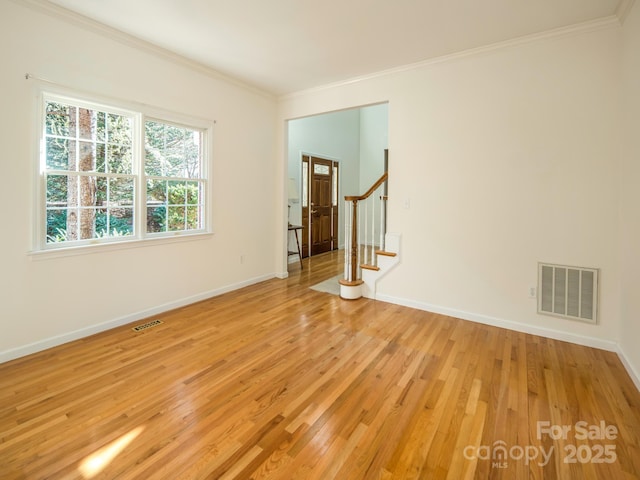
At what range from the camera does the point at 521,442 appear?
5.46ft

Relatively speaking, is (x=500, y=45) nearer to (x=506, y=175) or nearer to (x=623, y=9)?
(x=623, y=9)

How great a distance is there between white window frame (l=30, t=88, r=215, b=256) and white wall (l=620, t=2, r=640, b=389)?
404 cm

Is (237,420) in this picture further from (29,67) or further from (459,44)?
(459,44)

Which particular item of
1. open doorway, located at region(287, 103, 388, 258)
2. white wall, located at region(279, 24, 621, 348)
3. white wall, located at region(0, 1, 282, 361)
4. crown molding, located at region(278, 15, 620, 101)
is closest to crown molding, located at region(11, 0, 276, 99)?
white wall, located at region(0, 1, 282, 361)

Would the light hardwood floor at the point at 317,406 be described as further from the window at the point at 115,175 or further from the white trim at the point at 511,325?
the window at the point at 115,175

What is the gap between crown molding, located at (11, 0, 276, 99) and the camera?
255cm

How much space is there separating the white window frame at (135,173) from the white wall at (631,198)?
404cm

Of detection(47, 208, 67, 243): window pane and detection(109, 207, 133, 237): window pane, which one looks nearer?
detection(47, 208, 67, 243): window pane

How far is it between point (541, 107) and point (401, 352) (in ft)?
8.55

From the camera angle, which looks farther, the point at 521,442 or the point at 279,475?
the point at 521,442

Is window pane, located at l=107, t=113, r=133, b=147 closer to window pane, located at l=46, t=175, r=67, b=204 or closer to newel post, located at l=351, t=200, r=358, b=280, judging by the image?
window pane, located at l=46, t=175, r=67, b=204

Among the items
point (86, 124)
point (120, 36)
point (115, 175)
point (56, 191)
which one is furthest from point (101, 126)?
point (120, 36)

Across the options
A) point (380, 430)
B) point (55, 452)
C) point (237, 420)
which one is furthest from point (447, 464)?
point (55, 452)

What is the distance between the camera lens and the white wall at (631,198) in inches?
89.0
